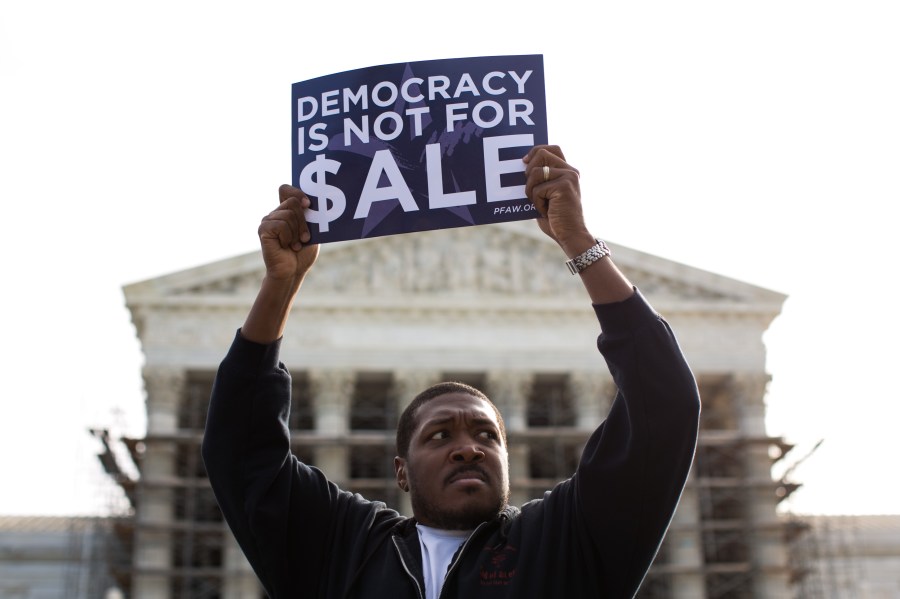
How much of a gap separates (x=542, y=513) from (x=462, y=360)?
38892 mm

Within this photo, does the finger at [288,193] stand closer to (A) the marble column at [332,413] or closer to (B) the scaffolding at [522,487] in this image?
(B) the scaffolding at [522,487]

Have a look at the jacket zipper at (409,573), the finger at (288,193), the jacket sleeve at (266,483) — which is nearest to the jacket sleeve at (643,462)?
the jacket zipper at (409,573)

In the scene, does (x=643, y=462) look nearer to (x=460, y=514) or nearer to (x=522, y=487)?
(x=460, y=514)

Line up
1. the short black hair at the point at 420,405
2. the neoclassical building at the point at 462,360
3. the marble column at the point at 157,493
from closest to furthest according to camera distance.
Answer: the short black hair at the point at 420,405 → the marble column at the point at 157,493 → the neoclassical building at the point at 462,360

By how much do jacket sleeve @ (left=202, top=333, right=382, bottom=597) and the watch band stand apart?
1199 millimetres

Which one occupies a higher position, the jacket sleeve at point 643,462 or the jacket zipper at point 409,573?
the jacket sleeve at point 643,462

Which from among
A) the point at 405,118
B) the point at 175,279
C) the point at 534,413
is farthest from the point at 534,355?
the point at 405,118

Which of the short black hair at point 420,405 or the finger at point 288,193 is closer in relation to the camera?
the short black hair at point 420,405

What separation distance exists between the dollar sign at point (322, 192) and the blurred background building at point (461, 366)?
119 feet

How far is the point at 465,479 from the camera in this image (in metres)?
4.37

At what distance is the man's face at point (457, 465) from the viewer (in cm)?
437

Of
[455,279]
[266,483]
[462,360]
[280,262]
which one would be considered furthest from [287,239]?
[455,279]

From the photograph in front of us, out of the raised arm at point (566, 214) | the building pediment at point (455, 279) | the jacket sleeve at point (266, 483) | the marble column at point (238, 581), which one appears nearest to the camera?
the raised arm at point (566, 214)

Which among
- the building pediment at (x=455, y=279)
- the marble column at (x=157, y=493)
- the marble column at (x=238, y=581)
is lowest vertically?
the marble column at (x=238, y=581)
